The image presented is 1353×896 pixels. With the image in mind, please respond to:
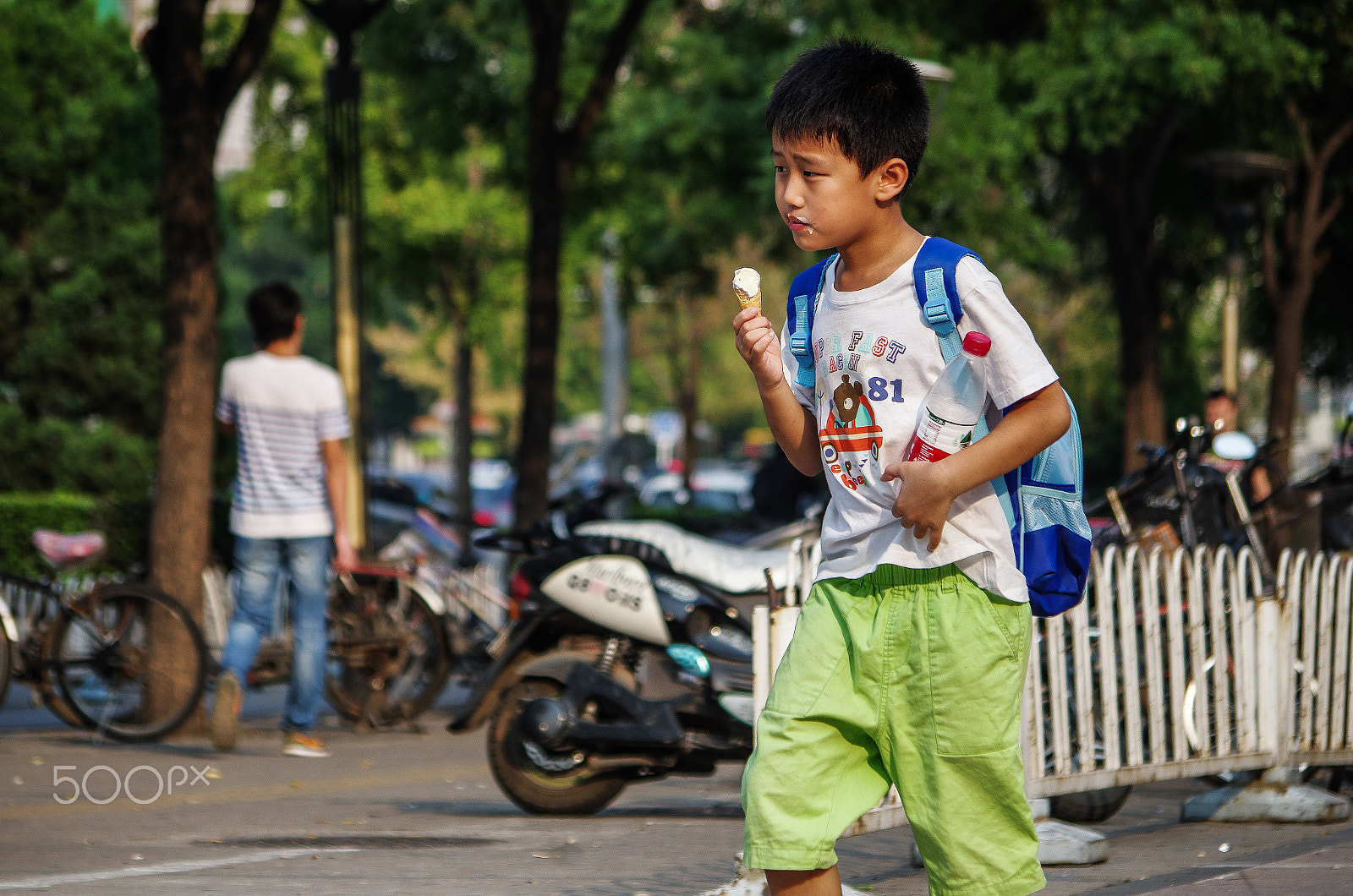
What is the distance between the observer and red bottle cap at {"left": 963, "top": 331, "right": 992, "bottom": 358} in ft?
9.30

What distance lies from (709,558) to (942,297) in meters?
3.92

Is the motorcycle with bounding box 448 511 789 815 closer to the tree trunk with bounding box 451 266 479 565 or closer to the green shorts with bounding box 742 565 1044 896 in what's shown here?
the green shorts with bounding box 742 565 1044 896

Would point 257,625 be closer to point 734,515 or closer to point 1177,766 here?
point 1177,766

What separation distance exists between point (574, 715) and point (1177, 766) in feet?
6.56

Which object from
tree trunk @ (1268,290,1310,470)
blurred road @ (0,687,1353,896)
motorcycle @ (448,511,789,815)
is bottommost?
blurred road @ (0,687,1353,896)

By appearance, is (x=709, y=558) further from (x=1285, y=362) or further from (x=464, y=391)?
(x=464, y=391)

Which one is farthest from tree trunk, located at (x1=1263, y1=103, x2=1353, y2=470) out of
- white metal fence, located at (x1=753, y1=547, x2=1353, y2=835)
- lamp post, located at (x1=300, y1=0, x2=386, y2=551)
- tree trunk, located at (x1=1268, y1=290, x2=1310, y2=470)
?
white metal fence, located at (x1=753, y1=547, x2=1353, y2=835)

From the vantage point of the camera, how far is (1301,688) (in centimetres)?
590

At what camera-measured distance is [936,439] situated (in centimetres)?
287

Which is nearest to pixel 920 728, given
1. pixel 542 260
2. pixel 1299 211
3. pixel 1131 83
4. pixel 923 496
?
pixel 923 496

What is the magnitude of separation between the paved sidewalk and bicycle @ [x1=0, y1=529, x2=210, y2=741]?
1.06 feet

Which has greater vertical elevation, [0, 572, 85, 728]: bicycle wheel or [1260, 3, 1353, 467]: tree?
[1260, 3, 1353, 467]: tree

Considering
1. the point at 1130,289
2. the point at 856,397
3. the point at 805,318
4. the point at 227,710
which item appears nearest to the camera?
the point at 856,397

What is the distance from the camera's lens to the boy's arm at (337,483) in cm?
776
